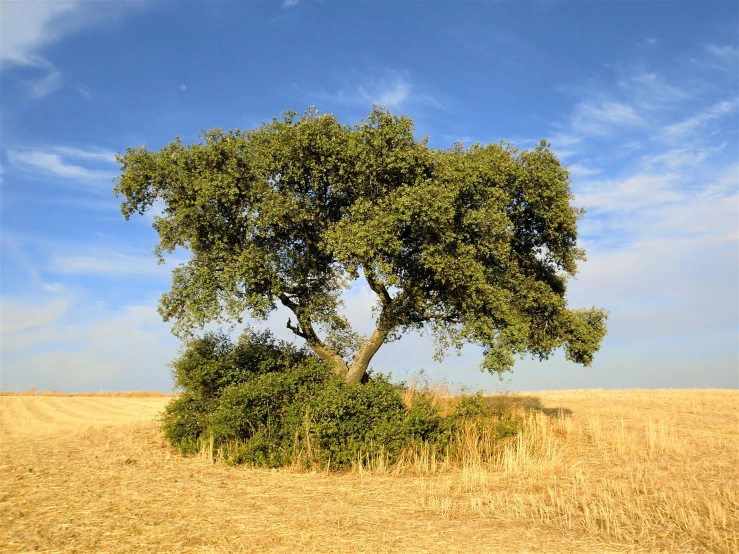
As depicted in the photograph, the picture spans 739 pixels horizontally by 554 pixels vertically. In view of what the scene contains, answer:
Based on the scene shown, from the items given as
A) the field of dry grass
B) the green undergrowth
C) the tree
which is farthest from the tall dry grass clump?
the tree

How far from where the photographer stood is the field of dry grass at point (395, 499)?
863 centimetres

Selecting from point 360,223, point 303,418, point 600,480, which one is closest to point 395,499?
point 303,418

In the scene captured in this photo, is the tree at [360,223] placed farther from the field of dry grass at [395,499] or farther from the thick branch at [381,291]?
the field of dry grass at [395,499]

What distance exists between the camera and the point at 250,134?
18391 mm

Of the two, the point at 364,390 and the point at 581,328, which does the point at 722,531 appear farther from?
the point at 581,328

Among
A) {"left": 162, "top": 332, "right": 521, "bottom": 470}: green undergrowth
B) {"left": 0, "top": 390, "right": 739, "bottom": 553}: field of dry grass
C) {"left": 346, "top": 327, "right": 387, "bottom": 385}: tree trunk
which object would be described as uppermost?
{"left": 346, "top": 327, "right": 387, "bottom": 385}: tree trunk

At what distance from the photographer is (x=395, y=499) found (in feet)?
36.9

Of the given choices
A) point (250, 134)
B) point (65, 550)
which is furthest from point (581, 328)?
point (65, 550)

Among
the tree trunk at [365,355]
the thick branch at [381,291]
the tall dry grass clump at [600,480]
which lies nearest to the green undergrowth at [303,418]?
the tall dry grass clump at [600,480]

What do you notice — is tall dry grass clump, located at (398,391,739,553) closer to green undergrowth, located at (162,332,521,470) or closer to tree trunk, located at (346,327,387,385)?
green undergrowth, located at (162,332,521,470)

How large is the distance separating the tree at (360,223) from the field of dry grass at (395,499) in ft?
14.0

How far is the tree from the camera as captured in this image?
1672 cm

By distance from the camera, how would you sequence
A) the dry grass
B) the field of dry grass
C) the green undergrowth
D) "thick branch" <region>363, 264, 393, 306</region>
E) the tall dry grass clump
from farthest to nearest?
the dry grass
"thick branch" <region>363, 264, 393, 306</region>
the green undergrowth
the tall dry grass clump
the field of dry grass

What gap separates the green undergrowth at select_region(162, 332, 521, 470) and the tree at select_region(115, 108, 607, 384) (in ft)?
6.23
